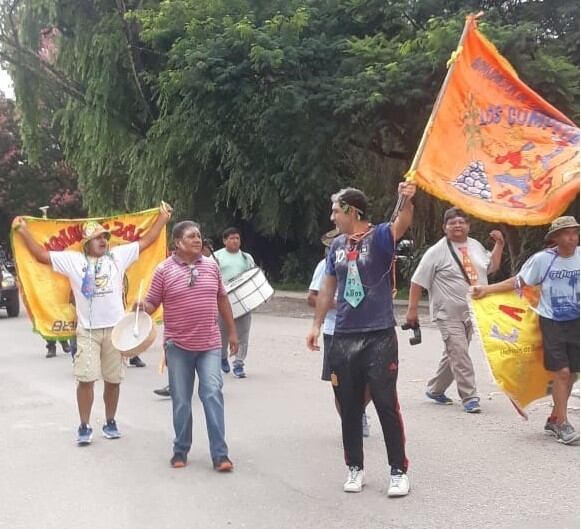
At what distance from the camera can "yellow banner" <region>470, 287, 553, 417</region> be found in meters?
6.62

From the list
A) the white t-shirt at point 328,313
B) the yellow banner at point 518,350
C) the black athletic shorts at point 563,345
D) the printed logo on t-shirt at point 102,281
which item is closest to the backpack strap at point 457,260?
the yellow banner at point 518,350

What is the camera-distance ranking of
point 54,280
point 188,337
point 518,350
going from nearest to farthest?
point 188,337
point 518,350
point 54,280

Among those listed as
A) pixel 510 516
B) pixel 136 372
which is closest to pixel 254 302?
pixel 136 372

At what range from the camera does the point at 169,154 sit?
23.8 metres

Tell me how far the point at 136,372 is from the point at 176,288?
189 inches

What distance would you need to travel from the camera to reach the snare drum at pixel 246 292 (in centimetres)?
962

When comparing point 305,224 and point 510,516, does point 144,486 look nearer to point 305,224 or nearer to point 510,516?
point 510,516

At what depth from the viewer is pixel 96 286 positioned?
22.4ft

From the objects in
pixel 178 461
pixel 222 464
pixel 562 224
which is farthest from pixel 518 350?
pixel 178 461

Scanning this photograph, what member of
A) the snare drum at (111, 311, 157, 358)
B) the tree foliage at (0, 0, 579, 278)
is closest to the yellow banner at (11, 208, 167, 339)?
the snare drum at (111, 311, 157, 358)

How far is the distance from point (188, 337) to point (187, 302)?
0.80ft

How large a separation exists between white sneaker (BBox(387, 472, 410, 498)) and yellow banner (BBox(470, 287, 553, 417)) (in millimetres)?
1722

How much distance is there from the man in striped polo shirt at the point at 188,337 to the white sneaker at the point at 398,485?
1219mm

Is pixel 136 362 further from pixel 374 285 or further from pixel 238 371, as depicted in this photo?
pixel 374 285
